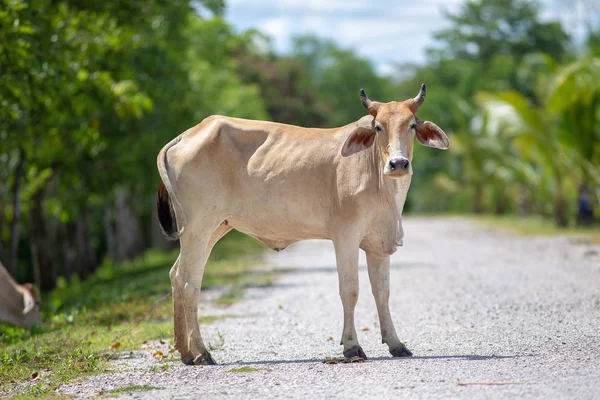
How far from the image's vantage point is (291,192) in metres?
9.63

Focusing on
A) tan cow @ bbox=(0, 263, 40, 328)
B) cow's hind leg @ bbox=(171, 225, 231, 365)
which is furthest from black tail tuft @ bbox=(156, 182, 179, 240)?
tan cow @ bbox=(0, 263, 40, 328)

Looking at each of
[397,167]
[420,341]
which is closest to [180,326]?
[420,341]

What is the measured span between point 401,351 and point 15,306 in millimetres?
6514

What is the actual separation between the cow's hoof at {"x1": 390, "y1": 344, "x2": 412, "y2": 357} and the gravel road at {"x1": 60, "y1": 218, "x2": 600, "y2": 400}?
0.16 m

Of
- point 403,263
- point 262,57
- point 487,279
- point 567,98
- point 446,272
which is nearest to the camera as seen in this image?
point 487,279

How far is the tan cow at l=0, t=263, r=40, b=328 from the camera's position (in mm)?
13461

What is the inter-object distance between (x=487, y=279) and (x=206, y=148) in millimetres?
8244

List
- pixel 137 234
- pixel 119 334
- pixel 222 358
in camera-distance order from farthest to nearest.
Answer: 1. pixel 137 234
2. pixel 119 334
3. pixel 222 358

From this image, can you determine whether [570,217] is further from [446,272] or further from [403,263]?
[446,272]

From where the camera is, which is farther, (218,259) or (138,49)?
(218,259)

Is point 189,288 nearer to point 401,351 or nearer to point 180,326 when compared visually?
point 180,326

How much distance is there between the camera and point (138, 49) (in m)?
22.5

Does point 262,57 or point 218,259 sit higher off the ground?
point 262,57

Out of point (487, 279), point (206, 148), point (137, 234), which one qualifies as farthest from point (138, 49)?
point (137, 234)
